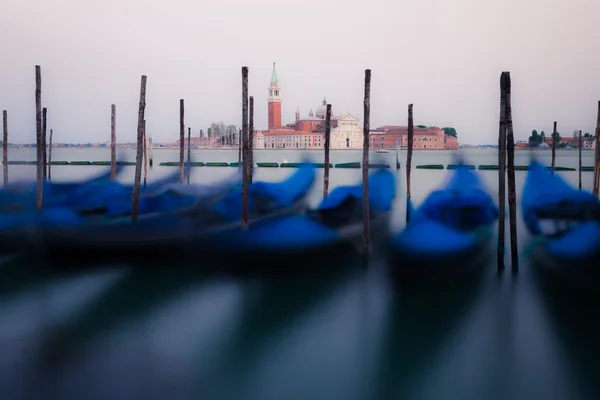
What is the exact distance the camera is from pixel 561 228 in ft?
21.0

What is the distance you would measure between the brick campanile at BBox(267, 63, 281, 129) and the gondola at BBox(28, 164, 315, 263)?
2463 inches

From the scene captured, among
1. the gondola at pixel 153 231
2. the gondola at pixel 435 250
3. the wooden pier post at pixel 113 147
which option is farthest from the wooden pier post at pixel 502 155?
the wooden pier post at pixel 113 147

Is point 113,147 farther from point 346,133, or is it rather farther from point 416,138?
point 416,138

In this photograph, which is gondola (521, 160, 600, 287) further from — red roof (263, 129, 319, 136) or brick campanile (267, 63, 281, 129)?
brick campanile (267, 63, 281, 129)

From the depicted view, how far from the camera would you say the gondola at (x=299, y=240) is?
5043 millimetres

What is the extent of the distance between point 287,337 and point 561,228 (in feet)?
13.3

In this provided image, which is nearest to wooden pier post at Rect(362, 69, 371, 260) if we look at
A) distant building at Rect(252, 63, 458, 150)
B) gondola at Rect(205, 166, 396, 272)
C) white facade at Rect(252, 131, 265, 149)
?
gondola at Rect(205, 166, 396, 272)

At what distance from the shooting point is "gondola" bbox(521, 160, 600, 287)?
4492 millimetres

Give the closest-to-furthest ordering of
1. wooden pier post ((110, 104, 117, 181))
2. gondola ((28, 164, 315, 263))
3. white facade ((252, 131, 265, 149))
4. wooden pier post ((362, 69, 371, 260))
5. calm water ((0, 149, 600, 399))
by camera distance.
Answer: calm water ((0, 149, 600, 399)), wooden pier post ((362, 69, 371, 260)), gondola ((28, 164, 315, 263)), wooden pier post ((110, 104, 117, 181)), white facade ((252, 131, 265, 149))

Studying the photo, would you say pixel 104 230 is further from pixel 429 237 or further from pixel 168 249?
pixel 429 237

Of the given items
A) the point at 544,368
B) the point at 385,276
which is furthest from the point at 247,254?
the point at 544,368

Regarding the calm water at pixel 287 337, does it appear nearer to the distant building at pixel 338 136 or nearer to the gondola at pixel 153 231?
the gondola at pixel 153 231

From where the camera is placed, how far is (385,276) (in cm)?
505

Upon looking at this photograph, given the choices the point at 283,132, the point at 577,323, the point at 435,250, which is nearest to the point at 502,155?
the point at 435,250
